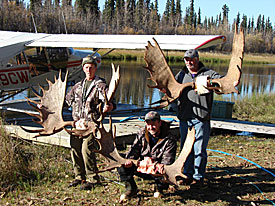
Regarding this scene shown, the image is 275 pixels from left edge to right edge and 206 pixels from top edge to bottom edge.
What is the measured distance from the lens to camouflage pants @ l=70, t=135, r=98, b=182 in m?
5.26

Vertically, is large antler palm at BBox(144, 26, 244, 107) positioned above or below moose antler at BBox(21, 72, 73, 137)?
above

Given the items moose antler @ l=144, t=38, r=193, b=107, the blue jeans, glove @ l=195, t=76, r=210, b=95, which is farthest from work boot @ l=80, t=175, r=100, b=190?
glove @ l=195, t=76, r=210, b=95

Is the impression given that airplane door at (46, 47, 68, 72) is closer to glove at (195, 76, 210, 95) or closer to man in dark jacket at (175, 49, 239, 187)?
man in dark jacket at (175, 49, 239, 187)

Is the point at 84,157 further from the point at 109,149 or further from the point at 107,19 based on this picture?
the point at 107,19

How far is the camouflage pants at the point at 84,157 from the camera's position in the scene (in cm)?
526

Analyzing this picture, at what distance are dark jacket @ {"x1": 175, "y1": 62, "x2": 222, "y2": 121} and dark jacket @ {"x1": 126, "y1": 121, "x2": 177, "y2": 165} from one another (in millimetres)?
496

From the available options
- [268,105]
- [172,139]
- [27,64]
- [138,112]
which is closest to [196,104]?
[172,139]

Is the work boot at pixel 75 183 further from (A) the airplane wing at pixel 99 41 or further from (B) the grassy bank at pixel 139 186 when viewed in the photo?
(A) the airplane wing at pixel 99 41

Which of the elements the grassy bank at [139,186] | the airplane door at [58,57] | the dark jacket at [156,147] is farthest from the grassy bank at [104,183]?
the airplane door at [58,57]

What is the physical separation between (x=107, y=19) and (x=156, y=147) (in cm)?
7977

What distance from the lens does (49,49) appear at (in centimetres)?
1180

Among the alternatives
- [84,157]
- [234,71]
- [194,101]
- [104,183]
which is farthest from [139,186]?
[234,71]

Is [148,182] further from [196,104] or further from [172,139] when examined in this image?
[196,104]

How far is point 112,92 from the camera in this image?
4.84 m
